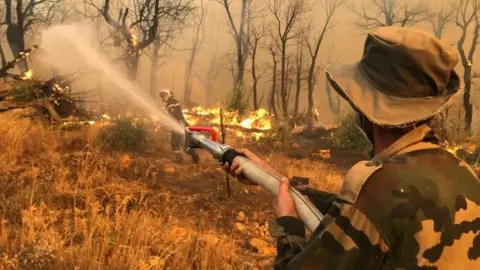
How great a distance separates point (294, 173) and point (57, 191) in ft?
13.3

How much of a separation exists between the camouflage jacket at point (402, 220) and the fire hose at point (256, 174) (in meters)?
0.26

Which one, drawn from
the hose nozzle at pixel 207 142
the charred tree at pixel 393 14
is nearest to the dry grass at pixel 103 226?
the hose nozzle at pixel 207 142

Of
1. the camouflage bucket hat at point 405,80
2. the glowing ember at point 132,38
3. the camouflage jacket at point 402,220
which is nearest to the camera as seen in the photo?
the camouflage jacket at point 402,220

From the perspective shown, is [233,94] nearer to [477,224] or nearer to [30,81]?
[30,81]

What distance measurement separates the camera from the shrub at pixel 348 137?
12.3m

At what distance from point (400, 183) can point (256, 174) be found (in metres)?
0.78

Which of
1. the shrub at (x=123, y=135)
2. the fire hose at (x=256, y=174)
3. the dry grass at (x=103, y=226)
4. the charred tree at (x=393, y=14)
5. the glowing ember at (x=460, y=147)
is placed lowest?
the glowing ember at (x=460, y=147)

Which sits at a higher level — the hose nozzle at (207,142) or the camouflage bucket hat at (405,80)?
the camouflage bucket hat at (405,80)

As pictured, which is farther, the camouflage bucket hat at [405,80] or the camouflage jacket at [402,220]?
the camouflage bucket hat at [405,80]

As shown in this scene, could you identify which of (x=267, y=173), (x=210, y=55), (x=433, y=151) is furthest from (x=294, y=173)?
(x=210, y=55)

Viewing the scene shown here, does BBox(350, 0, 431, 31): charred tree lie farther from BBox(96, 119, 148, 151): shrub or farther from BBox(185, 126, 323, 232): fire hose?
BBox(185, 126, 323, 232): fire hose

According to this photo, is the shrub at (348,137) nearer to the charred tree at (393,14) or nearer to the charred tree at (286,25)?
the charred tree at (286,25)

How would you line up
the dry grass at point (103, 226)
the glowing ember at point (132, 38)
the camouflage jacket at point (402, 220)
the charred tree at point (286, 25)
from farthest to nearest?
the charred tree at point (286, 25) < the glowing ember at point (132, 38) < the dry grass at point (103, 226) < the camouflage jacket at point (402, 220)

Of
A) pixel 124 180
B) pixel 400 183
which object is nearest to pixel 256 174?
pixel 400 183
